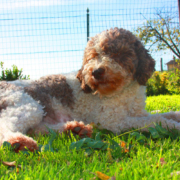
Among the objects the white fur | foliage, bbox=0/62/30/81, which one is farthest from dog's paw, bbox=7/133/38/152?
foliage, bbox=0/62/30/81

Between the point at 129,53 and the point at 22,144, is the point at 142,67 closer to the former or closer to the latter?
the point at 129,53

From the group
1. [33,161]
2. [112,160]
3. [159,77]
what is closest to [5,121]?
[33,161]

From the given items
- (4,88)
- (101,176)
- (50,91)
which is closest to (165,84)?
(50,91)

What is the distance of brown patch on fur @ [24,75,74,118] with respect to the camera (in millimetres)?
3324

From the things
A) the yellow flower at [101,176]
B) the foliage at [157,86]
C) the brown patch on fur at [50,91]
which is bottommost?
the foliage at [157,86]

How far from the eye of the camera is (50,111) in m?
3.36

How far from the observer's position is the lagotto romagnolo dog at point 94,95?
2.93 m

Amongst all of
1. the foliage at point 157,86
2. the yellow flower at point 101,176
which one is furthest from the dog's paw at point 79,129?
the foliage at point 157,86

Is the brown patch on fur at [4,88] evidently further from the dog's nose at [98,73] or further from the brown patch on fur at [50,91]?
the dog's nose at [98,73]

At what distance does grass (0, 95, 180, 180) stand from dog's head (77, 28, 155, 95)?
102cm

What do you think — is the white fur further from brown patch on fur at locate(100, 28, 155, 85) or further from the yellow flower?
the yellow flower

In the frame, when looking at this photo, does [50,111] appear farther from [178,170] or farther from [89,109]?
[178,170]

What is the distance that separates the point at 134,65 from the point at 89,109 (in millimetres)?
1090

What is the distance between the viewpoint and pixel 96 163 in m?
1.78
